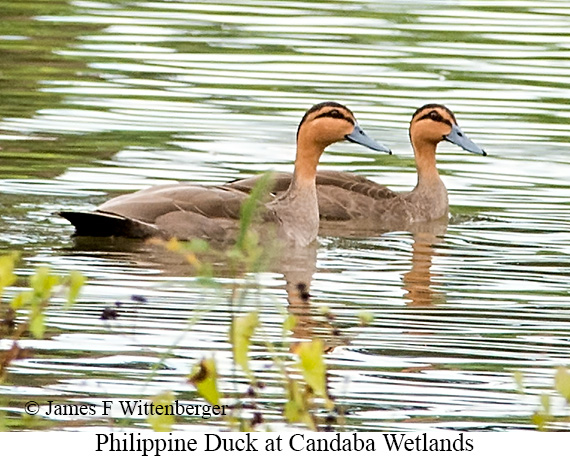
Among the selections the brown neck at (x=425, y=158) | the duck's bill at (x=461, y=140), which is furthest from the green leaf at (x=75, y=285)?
the duck's bill at (x=461, y=140)

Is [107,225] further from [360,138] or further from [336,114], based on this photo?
[360,138]

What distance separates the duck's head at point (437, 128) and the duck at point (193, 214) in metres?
2.07

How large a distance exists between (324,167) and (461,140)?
1396mm

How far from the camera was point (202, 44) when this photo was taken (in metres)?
21.2

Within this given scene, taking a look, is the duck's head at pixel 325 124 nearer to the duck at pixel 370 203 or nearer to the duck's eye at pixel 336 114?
the duck's eye at pixel 336 114

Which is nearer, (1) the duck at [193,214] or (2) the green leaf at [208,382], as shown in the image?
(2) the green leaf at [208,382]

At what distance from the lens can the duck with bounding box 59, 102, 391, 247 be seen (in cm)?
1254

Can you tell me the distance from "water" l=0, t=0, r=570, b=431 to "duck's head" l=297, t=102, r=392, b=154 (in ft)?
3.02

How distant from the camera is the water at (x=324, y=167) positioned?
8602 mm

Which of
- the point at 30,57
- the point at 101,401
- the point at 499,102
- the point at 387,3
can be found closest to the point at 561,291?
the point at 101,401

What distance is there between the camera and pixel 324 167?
16.4 meters

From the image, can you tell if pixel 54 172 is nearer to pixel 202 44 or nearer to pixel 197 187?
pixel 197 187

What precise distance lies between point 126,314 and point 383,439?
313cm

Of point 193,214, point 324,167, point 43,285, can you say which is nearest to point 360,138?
point 324,167
